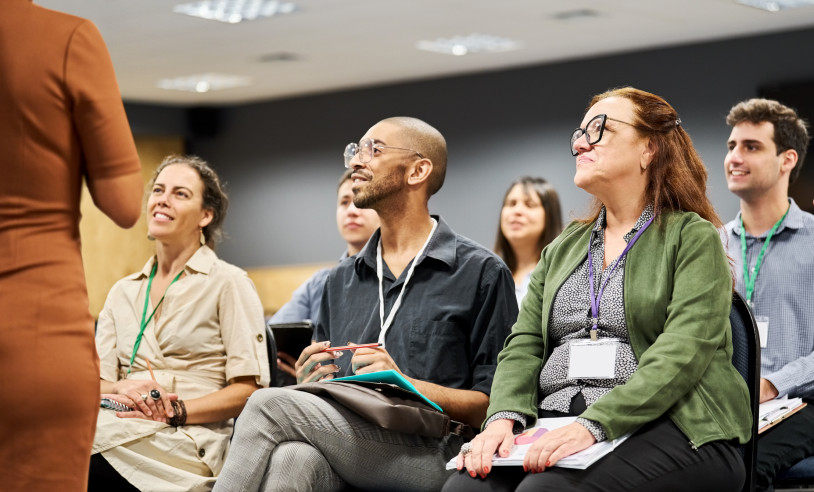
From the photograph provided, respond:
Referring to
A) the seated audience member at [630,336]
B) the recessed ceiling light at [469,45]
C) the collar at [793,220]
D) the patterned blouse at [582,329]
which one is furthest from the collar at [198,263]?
the recessed ceiling light at [469,45]

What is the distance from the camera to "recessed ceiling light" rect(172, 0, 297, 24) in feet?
24.7

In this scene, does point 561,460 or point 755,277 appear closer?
point 561,460

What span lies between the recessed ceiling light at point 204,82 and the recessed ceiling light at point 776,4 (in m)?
5.44

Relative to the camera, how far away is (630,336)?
2.18 metres

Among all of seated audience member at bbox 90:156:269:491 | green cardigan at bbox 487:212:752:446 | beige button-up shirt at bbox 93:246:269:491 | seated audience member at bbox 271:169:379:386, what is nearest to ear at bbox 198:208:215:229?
seated audience member at bbox 90:156:269:491

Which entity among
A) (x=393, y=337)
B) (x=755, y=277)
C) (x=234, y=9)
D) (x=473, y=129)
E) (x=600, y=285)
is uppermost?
(x=234, y=9)

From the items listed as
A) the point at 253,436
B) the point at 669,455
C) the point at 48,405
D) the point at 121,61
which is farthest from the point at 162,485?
the point at 121,61

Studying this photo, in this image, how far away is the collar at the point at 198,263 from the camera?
3203mm

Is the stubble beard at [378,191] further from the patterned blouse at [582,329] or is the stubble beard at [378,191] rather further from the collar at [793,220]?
the collar at [793,220]

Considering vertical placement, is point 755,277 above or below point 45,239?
below

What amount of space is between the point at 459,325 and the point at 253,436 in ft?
2.27

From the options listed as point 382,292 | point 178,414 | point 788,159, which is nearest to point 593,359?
point 382,292

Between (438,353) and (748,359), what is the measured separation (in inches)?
32.7

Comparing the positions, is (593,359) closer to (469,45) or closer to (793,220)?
(793,220)
